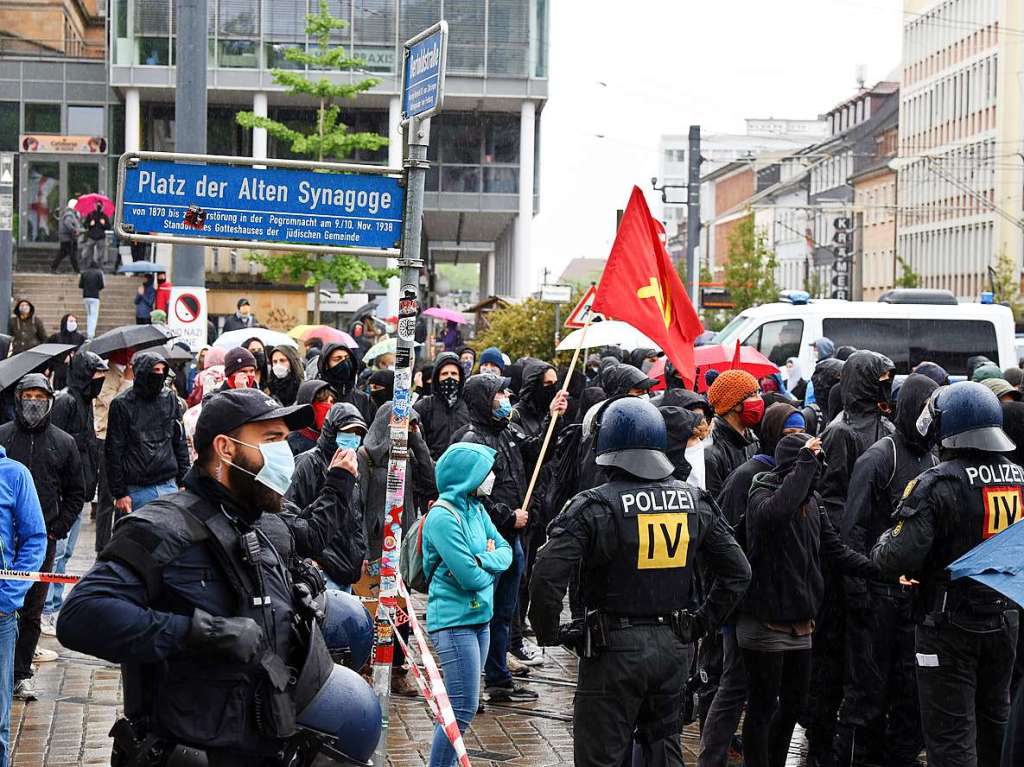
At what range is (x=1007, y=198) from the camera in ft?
249

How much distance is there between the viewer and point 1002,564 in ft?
12.9

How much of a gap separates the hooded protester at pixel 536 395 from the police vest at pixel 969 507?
5.55 m

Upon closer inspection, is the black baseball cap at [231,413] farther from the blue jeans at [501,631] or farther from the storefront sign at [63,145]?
the storefront sign at [63,145]

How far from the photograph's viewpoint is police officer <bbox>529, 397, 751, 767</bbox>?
5891 millimetres

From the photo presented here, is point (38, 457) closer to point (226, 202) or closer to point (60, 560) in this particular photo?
point (60, 560)

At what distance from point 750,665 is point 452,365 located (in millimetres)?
Result: 5428

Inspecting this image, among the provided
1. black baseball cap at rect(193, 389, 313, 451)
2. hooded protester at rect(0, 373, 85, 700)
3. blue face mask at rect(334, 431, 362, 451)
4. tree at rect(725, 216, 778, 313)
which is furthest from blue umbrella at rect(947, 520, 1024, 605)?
tree at rect(725, 216, 778, 313)

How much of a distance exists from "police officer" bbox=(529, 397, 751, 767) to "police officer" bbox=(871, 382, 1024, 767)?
1186mm

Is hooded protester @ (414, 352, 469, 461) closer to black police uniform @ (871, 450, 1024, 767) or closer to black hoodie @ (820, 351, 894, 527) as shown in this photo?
black hoodie @ (820, 351, 894, 527)

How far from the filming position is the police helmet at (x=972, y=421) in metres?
6.66

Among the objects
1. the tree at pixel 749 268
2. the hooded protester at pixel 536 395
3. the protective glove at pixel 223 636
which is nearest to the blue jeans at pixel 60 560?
the hooded protester at pixel 536 395

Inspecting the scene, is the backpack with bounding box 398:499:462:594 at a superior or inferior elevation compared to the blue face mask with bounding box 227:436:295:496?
inferior

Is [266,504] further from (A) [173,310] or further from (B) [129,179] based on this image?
(A) [173,310]

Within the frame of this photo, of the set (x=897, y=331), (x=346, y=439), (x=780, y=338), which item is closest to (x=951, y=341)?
(x=897, y=331)
